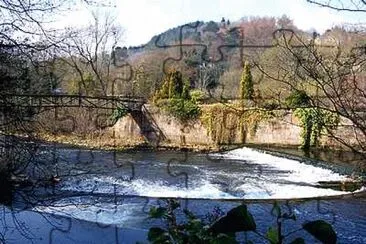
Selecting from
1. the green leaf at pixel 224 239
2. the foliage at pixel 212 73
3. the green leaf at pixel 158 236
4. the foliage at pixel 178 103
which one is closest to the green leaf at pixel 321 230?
the green leaf at pixel 224 239

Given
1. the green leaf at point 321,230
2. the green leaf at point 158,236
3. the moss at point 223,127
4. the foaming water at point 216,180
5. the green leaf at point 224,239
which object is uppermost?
the green leaf at point 321,230

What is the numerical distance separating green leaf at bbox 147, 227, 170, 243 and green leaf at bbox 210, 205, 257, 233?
0.35 ft

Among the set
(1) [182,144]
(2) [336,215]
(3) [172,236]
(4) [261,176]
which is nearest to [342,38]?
(3) [172,236]

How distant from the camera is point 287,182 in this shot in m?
8.55

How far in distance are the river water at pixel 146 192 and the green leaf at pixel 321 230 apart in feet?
7.61

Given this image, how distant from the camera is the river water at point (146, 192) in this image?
4.36 meters

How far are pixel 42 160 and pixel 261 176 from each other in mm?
6594

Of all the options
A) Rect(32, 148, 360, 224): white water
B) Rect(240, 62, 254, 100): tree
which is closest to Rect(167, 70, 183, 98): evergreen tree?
Rect(32, 148, 360, 224): white water

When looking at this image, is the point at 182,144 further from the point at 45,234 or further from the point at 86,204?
the point at 45,234

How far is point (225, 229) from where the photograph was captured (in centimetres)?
81

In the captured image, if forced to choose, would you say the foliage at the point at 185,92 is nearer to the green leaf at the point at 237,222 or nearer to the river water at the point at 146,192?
the river water at the point at 146,192

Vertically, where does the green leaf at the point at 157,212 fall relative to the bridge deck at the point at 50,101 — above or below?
below

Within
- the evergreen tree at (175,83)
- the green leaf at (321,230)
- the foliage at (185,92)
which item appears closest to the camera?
the green leaf at (321,230)

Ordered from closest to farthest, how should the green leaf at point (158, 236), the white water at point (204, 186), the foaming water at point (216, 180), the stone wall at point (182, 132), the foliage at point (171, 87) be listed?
the green leaf at point (158, 236), the white water at point (204, 186), the foaming water at point (216, 180), the foliage at point (171, 87), the stone wall at point (182, 132)
